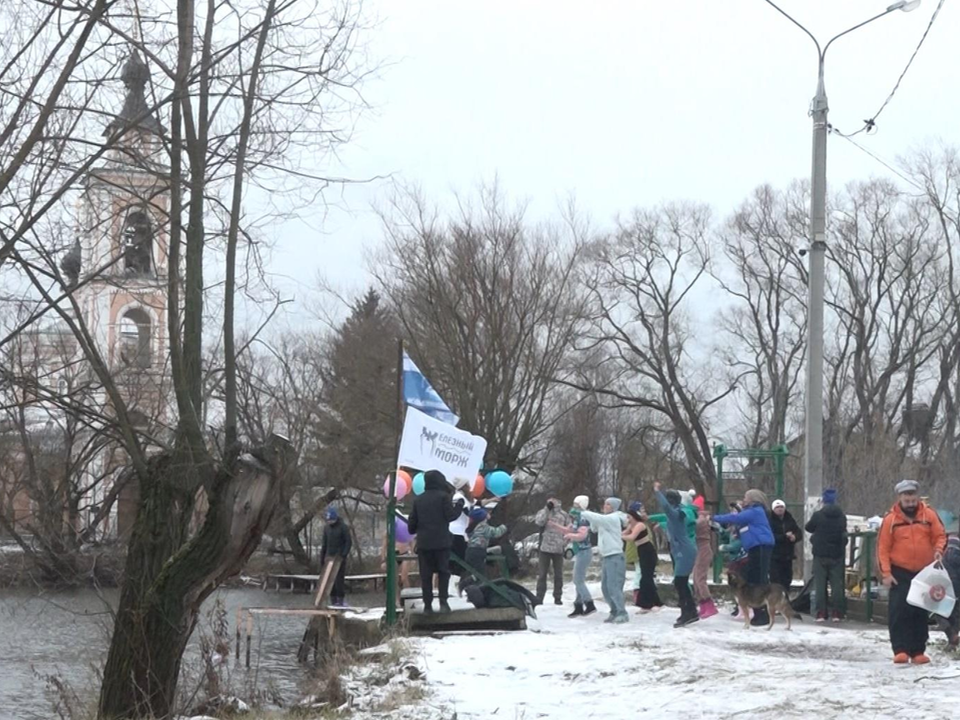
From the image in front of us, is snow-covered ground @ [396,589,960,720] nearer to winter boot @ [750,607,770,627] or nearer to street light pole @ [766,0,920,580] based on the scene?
winter boot @ [750,607,770,627]

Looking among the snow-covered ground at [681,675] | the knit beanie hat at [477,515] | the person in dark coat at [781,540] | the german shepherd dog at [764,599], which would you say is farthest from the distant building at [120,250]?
the person in dark coat at [781,540]

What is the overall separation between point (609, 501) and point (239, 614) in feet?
24.5

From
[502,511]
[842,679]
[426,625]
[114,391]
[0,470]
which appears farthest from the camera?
[502,511]

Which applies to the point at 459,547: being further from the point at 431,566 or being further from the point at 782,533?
the point at 782,533

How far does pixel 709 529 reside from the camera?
17844 millimetres

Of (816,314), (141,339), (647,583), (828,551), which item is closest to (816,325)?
(816,314)

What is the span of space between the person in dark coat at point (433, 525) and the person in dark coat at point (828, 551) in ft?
15.1

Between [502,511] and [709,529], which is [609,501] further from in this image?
[502,511]

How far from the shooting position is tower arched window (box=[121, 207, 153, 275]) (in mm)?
12742

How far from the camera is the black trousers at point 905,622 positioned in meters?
12.3

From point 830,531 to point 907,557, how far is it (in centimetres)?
465

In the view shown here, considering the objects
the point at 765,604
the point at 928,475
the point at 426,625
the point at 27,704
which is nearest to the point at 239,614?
the point at 27,704

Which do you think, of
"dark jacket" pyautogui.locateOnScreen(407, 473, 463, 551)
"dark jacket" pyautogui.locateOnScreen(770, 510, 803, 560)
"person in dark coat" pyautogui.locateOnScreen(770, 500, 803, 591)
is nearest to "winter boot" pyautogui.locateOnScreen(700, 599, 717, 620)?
"person in dark coat" pyautogui.locateOnScreen(770, 500, 803, 591)

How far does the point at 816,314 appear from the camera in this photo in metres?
A: 19.4
